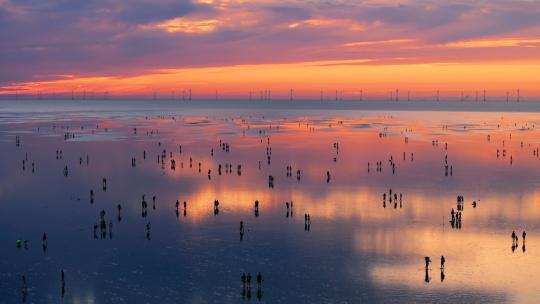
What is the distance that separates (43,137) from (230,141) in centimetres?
5626

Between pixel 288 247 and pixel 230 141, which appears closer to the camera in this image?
pixel 288 247

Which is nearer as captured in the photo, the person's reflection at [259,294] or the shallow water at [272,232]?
the person's reflection at [259,294]

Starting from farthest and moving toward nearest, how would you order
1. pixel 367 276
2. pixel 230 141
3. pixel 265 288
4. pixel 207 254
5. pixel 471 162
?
pixel 230 141 < pixel 471 162 < pixel 207 254 < pixel 367 276 < pixel 265 288

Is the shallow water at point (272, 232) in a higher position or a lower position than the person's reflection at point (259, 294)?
higher

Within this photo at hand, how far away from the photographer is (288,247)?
63.3 metres

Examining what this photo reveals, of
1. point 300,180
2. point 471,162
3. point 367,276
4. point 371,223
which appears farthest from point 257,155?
point 367,276

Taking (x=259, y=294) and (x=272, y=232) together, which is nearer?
(x=259, y=294)

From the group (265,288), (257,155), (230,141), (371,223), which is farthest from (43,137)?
(265,288)

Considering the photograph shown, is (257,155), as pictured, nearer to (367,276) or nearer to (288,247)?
(288,247)

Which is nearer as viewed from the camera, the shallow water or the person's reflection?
the person's reflection

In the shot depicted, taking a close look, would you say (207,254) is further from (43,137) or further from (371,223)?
(43,137)

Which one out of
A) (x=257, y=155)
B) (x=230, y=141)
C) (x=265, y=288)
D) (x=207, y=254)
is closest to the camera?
(x=265, y=288)

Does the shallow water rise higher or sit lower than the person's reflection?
higher

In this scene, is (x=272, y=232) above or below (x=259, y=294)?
above
